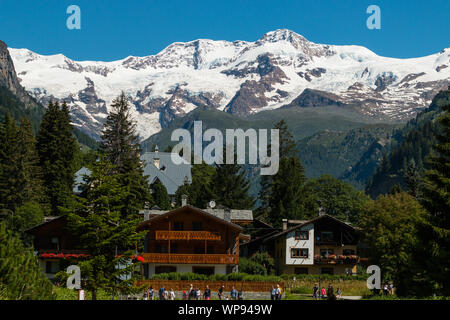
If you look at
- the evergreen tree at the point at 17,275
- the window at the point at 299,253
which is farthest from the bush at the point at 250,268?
the evergreen tree at the point at 17,275

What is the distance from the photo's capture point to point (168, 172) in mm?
144125

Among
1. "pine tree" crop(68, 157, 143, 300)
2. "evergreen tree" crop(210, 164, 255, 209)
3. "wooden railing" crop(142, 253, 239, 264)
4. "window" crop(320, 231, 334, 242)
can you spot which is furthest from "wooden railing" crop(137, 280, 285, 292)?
"evergreen tree" crop(210, 164, 255, 209)

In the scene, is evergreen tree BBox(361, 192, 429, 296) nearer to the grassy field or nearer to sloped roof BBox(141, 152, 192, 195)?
the grassy field

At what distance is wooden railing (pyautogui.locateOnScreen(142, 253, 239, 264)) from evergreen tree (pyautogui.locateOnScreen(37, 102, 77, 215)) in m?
21.1

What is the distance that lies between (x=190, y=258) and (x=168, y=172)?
75902 mm

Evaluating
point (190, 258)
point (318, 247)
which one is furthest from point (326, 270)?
point (190, 258)

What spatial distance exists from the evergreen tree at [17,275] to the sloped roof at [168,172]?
9612cm

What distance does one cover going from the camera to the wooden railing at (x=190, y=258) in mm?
68750

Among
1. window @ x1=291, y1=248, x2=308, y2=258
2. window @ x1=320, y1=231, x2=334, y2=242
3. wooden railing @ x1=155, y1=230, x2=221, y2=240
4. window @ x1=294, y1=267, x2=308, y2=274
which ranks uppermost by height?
window @ x1=320, y1=231, x2=334, y2=242

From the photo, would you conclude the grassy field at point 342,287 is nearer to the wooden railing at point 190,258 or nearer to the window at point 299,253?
the wooden railing at point 190,258

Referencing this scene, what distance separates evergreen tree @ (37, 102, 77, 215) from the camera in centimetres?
8650

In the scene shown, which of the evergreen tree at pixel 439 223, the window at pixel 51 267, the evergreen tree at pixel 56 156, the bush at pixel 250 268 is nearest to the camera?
the evergreen tree at pixel 439 223

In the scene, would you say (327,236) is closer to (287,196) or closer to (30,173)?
(287,196)

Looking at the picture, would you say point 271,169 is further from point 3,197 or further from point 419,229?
point 419,229
